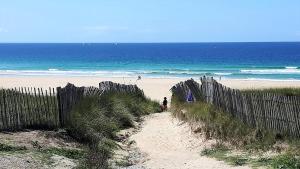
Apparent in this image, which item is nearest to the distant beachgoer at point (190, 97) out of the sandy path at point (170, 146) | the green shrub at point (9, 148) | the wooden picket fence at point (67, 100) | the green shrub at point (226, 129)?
the sandy path at point (170, 146)

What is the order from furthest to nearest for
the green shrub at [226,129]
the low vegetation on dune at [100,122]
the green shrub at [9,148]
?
the green shrub at [226,129] → the low vegetation on dune at [100,122] → the green shrub at [9,148]

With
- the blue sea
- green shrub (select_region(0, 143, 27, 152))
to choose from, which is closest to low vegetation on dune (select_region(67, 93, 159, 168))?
green shrub (select_region(0, 143, 27, 152))

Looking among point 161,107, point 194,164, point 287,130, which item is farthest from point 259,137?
point 161,107

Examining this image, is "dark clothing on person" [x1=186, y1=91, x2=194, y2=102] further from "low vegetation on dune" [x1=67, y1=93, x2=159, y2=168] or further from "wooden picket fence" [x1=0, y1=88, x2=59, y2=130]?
"wooden picket fence" [x1=0, y1=88, x2=59, y2=130]

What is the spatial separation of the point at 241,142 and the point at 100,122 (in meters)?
4.56

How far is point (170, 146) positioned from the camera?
54.6 feet

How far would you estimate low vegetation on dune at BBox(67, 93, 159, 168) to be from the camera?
14.3 metres

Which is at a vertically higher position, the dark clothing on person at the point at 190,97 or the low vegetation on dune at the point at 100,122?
the dark clothing on person at the point at 190,97

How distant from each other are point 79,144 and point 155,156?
6.77ft

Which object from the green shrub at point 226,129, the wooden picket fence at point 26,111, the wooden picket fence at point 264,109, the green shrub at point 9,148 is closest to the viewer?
the green shrub at point 9,148

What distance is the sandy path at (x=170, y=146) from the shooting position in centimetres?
1389

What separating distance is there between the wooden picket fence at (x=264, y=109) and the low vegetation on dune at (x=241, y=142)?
182 millimetres

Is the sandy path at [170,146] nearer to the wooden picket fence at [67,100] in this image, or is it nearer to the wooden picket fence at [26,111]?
the wooden picket fence at [67,100]

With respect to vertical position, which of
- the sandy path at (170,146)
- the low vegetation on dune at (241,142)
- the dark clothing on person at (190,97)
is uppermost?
the dark clothing on person at (190,97)
